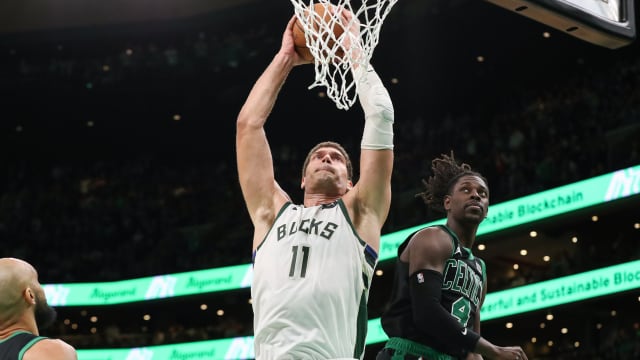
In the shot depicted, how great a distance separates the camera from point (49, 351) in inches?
136

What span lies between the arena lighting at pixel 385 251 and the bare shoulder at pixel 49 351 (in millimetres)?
11077

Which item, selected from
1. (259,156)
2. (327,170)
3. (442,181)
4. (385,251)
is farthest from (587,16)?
(385,251)

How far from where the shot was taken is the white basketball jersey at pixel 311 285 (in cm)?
396

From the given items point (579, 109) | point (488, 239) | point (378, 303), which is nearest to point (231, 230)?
point (378, 303)

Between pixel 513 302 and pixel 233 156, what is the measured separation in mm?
9864

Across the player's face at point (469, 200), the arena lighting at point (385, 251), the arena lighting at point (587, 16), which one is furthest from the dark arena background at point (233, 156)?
the player's face at point (469, 200)

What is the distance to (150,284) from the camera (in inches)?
807

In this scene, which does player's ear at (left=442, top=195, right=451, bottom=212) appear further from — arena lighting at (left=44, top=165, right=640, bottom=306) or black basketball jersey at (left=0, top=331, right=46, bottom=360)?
arena lighting at (left=44, top=165, right=640, bottom=306)

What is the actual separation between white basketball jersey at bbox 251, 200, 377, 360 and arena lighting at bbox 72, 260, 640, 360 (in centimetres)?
1109

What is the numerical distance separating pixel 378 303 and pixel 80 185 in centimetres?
771

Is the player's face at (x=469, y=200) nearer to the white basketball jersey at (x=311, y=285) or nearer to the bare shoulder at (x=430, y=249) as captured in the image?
the bare shoulder at (x=430, y=249)

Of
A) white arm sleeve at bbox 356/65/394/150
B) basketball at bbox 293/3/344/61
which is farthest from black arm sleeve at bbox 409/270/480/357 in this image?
basketball at bbox 293/3/344/61

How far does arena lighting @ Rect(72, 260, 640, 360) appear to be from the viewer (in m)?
14.6

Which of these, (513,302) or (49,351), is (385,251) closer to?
(513,302)
